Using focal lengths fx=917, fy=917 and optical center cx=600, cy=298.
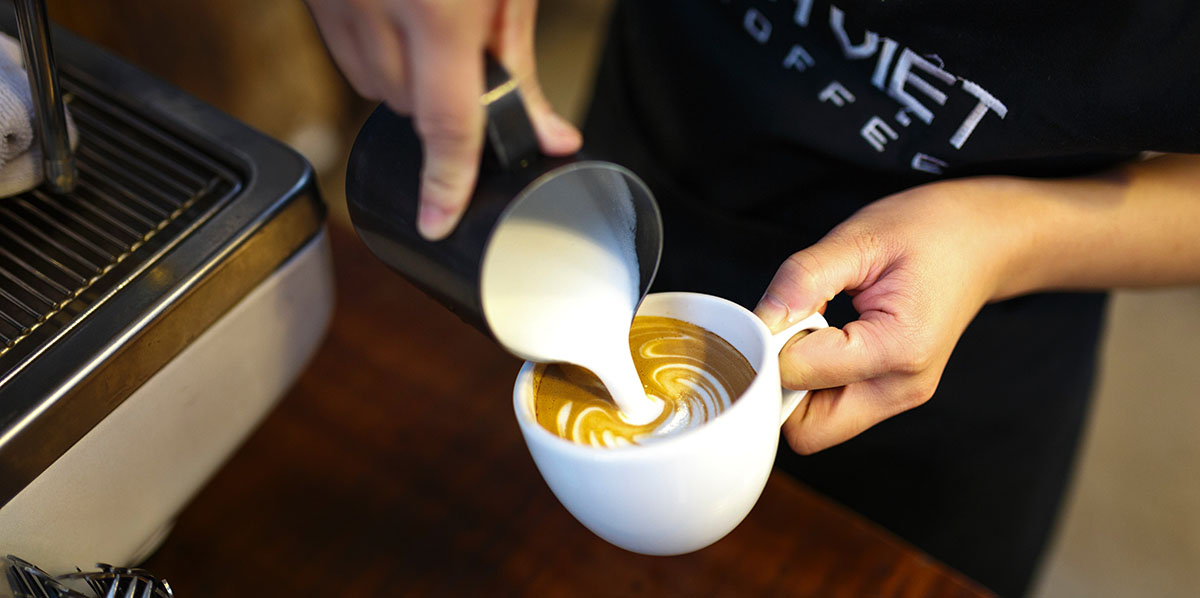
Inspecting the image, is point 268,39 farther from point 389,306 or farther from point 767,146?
point 767,146

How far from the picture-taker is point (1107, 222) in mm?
792

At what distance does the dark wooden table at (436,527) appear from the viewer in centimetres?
80

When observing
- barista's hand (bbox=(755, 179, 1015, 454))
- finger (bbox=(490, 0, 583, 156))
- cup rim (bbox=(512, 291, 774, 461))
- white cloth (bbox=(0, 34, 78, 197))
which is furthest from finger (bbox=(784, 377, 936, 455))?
white cloth (bbox=(0, 34, 78, 197))

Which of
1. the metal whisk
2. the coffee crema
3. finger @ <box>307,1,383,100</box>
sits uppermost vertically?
finger @ <box>307,1,383,100</box>

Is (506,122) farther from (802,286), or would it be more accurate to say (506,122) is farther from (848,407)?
(848,407)

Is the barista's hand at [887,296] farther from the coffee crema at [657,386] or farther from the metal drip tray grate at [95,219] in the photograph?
the metal drip tray grate at [95,219]

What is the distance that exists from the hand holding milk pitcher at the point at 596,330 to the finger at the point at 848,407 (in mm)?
63

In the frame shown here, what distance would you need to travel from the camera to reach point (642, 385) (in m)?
0.72

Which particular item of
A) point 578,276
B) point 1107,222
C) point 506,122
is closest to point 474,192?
point 506,122

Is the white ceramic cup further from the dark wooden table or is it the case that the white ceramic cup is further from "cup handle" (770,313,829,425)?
the dark wooden table

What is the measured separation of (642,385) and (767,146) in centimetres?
32

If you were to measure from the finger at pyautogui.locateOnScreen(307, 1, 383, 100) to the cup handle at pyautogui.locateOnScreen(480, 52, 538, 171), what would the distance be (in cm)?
8

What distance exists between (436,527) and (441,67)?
478mm

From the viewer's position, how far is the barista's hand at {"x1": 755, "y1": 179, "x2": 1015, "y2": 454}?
651mm
